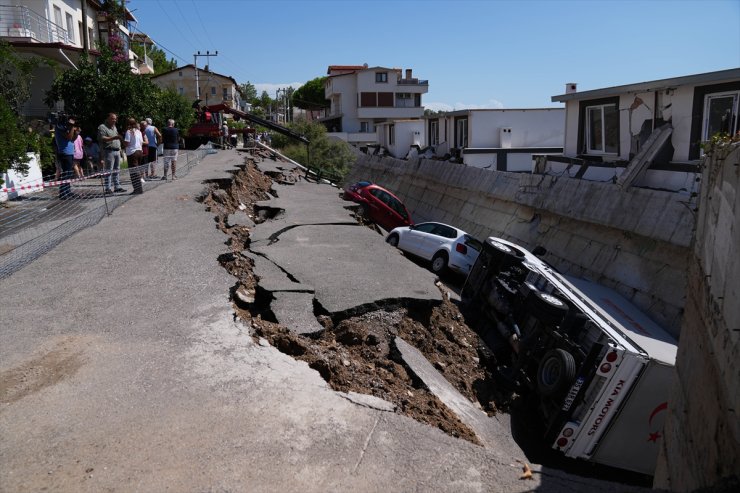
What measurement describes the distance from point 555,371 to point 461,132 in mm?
25384

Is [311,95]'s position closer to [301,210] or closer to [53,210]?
[301,210]

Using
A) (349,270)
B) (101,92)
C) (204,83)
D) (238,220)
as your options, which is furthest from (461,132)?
(204,83)

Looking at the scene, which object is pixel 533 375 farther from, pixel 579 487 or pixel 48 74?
pixel 48 74

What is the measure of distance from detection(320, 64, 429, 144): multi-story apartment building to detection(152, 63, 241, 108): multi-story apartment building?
52.9ft

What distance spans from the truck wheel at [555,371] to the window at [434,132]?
28853mm

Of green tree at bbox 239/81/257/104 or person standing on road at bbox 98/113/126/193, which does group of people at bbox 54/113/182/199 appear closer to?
person standing on road at bbox 98/113/126/193

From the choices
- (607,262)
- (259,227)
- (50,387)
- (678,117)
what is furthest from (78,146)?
(678,117)

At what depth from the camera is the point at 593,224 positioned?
15.2 m

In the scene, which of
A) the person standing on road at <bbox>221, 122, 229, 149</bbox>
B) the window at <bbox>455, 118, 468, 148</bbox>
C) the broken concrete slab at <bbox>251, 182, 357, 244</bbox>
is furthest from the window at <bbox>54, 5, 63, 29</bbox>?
the window at <bbox>455, 118, 468, 148</bbox>

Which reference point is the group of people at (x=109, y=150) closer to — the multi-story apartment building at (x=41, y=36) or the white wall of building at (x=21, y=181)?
the white wall of building at (x=21, y=181)

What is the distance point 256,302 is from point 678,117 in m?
12.6

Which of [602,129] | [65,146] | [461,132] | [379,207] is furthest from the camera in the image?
[461,132]

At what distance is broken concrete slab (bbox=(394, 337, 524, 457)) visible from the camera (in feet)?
19.1

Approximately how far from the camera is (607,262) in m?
14.1
